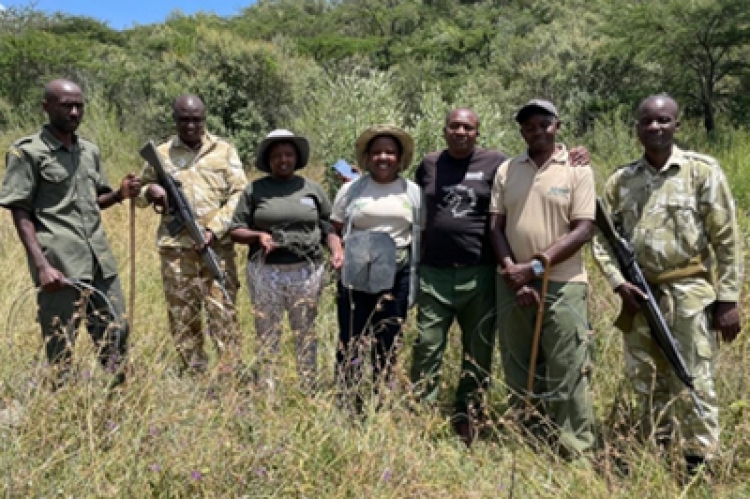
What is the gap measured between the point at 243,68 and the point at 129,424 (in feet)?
39.6

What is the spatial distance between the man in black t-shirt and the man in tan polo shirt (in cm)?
13

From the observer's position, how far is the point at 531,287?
10.4 feet

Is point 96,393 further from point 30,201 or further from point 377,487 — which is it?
point 377,487

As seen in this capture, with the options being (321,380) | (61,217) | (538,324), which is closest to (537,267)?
(538,324)

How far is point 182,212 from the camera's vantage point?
370 cm

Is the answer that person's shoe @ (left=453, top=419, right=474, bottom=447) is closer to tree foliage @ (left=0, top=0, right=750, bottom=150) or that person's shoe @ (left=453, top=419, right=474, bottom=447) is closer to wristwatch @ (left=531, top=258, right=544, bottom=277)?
wristwatch @ (left=531, top=258, right=544, bottom=277)

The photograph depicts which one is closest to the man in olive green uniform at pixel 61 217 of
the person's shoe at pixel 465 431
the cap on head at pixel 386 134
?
the cap on head at pixel 386 134

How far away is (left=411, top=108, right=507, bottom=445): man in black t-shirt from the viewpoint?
3363 mm

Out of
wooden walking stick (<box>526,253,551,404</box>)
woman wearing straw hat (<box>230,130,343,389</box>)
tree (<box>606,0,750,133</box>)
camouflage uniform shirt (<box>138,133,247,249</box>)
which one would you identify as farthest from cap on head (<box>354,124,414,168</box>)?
tree (<box>606,0,750,133</box>)

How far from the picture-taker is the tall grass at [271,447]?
2.38 m

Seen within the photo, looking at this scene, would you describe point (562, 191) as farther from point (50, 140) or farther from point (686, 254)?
point (50, 140)

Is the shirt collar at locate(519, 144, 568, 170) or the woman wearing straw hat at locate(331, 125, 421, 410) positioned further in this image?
the woman wearing straw hat at locate(331, 125, 421, 410)

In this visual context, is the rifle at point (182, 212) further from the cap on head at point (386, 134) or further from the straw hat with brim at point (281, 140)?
the cap on head at point (386, 134)

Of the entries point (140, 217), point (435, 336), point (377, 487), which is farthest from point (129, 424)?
point (140, 217)
